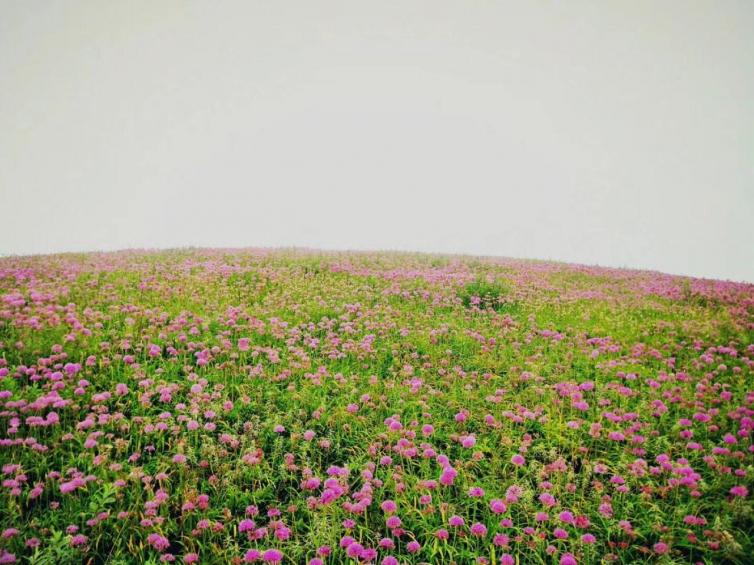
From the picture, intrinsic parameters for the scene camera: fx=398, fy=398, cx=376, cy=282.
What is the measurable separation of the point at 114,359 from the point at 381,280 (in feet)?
21.1

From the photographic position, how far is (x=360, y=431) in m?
4.50

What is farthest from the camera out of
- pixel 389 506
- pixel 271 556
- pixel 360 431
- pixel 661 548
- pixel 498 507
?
pixel 360 431

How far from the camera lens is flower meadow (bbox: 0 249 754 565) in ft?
10.5

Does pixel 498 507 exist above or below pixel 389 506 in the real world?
above

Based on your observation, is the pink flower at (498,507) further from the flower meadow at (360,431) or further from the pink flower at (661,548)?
the pink flower at (661,548)

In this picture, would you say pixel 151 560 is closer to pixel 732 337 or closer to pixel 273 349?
pixel 273 349

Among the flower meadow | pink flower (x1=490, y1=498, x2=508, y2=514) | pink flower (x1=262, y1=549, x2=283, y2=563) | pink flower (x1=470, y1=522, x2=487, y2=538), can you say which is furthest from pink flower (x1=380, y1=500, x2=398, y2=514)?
pink flower (x1=262, y1=549, x2=283, y2=563)

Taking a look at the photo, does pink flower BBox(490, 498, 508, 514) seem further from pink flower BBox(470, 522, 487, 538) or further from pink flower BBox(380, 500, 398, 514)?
pink flower BBox(380, 500, 398, 514)

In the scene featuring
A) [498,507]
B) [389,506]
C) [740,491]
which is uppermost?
[740,491]

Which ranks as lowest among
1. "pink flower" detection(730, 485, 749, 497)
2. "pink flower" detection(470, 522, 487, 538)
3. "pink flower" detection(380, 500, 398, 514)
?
"pink flower" detection(380, 500, 398, 514)

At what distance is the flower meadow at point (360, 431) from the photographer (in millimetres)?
3188

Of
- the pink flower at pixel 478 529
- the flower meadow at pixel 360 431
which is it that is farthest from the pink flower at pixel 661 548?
the pink flower at pixel 478 529

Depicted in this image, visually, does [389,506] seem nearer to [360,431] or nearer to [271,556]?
[271,556]

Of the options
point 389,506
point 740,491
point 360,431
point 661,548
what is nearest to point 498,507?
point 389,506
